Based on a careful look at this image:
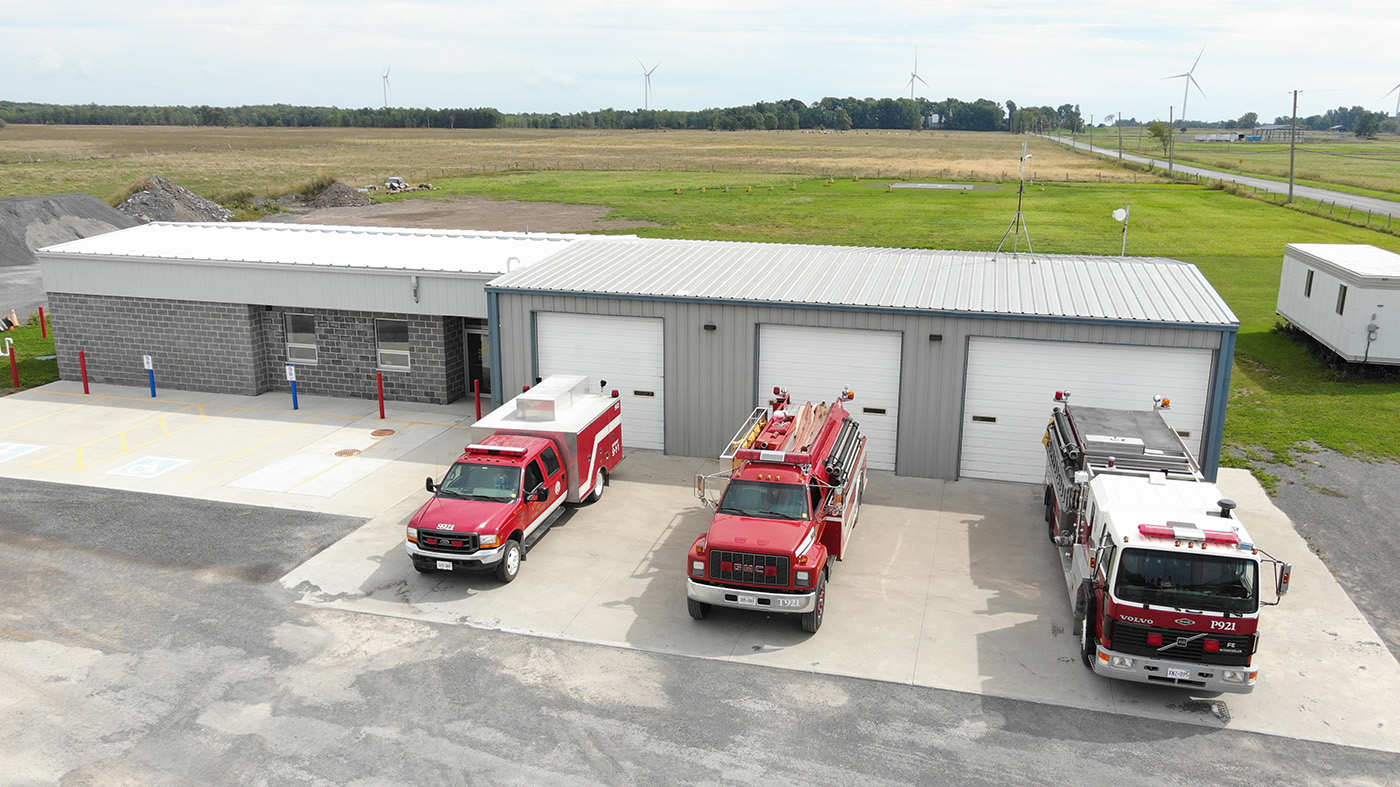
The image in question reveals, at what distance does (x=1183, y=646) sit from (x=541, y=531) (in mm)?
10325

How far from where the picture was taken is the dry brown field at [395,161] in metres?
93.9

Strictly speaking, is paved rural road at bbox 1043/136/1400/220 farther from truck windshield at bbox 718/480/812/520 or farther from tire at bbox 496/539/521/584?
tire at bbox 496/539/521/584

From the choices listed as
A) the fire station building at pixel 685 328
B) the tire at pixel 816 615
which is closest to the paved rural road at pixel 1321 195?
the fire station building at pixel 685 328

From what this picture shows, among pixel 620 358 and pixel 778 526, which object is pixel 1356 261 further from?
pixel 778 526

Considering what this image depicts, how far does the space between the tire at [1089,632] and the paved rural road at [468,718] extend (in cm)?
90

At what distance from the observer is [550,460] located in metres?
18.0

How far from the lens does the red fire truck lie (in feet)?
52.1

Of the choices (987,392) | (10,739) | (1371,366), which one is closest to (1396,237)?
(1371,366)

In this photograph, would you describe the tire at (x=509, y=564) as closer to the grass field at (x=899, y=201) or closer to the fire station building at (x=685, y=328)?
the fire station building at (x=685, y=328)

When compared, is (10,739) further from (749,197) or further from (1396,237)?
(749,197)

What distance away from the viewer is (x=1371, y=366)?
93.8 feet

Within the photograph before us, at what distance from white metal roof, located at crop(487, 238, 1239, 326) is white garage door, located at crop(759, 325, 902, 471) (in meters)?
0.79

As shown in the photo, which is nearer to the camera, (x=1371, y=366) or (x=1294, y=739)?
(x=1294, y=739)

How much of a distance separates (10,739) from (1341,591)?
1929 centimetres
